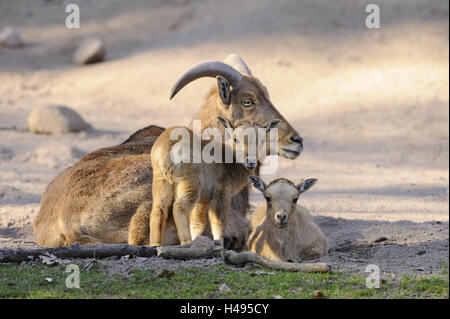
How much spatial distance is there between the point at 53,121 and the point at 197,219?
29.7 ft

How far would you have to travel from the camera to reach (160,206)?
21.7 ft

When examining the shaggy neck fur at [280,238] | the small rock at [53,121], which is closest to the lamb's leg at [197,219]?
the shaggy neck fur at [280,238]

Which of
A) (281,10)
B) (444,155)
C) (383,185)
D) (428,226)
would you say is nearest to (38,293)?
(428,226)

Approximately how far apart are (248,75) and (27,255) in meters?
2.93

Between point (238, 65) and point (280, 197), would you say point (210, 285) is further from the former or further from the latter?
point (238, 65)

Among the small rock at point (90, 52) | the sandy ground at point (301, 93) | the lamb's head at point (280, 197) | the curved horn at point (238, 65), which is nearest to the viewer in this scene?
the lamb's head at point (280, 197)

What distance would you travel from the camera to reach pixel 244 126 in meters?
7.27

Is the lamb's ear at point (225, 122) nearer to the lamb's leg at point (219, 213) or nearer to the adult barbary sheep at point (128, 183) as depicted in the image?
the adult barbary sheep at point (128, 183)

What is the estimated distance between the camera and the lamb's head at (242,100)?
7.21 metres

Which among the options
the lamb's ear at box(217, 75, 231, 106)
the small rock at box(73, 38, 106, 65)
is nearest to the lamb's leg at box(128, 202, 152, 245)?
the lamb's ear at box(217, 75, 231, 106)

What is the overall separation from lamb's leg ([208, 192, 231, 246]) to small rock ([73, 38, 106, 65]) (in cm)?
1451

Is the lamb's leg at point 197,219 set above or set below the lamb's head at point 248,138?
below

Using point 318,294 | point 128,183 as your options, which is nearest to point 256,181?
point 128,183

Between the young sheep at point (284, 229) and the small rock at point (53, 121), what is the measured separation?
307 inches
